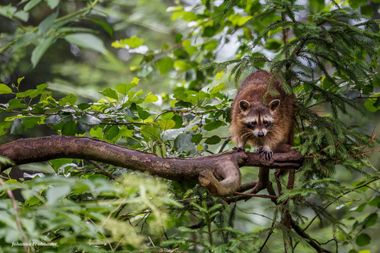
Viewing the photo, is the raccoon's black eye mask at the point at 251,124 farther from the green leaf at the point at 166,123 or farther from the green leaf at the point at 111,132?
the green leaf at the point at 111,132

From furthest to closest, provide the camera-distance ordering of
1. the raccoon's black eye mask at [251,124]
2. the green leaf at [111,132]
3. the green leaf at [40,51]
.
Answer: the raccoon's black eye mask at [251,124]
the green leaf at [111,132]
the green leaf at [40,51]

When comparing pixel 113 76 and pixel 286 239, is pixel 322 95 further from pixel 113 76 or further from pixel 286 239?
pixel 113 76

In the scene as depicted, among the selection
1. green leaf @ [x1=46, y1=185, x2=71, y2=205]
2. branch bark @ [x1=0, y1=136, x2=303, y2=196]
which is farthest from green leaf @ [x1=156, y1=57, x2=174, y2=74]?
green leaf @ [x1=46, y1=185, x2=71, y2=205]

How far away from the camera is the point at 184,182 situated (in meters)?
4.02

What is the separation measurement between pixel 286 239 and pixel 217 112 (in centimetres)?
133

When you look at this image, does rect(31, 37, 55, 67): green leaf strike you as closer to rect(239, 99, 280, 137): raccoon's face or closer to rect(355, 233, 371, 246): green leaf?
rect(239, 99, 280, 137): raccoon's face

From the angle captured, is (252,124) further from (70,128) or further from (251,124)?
(70,128)

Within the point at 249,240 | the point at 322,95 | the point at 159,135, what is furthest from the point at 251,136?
the point at 249,240

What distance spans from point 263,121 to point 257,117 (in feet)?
0.25

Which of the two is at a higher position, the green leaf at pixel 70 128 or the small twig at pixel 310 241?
the green leaf at pixel 70 128

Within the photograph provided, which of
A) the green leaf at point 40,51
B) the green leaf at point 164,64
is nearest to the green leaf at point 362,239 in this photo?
the green leaf at point 164,64

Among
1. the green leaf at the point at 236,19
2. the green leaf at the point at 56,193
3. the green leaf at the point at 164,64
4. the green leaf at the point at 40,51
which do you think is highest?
the green leaf at the point at 236,19

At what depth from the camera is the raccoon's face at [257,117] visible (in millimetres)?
5711

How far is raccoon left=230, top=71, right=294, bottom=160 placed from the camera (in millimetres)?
5559
